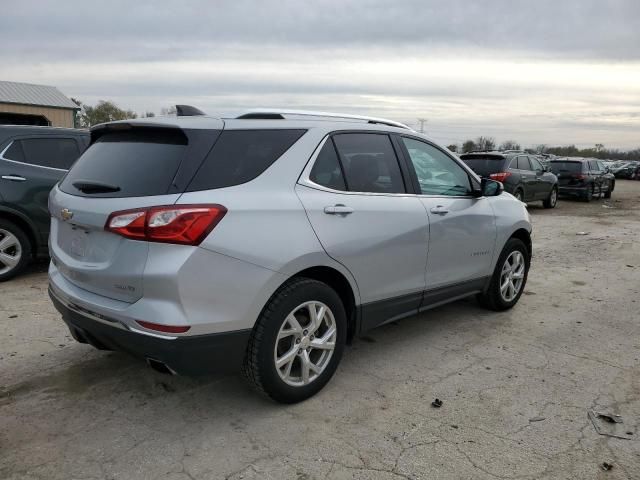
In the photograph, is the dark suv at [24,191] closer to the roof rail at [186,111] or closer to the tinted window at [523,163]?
the roof rail at [186,111]

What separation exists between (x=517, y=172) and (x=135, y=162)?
1318 centimetres

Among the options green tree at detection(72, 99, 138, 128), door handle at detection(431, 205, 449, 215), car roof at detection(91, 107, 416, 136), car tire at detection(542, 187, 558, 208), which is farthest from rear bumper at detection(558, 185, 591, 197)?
green tree at detection(72, 99, 138, 128)

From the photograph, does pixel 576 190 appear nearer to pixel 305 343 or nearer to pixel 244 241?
pixel 305 343

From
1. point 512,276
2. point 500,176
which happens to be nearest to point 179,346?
point 512,276

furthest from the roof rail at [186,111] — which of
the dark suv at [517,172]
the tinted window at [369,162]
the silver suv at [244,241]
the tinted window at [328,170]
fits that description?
the dark suv at [517,172]

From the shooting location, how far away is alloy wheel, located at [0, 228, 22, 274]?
5914 mm

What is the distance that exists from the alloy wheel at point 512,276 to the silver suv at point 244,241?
1.44 metres

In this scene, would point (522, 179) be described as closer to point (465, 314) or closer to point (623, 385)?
point (465, 314)

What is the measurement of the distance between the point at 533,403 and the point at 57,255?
3190 millimetres

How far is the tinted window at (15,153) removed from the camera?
6.00 m

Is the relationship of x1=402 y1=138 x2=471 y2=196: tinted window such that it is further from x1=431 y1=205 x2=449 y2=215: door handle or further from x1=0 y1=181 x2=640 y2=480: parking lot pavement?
x1=0 y1=181 x2=640 y2=480: parking lot pavement

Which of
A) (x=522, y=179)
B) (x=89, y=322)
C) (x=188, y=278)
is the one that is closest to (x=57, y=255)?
(x=89, y=322)

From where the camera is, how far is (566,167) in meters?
19.2

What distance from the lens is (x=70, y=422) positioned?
3059mm
